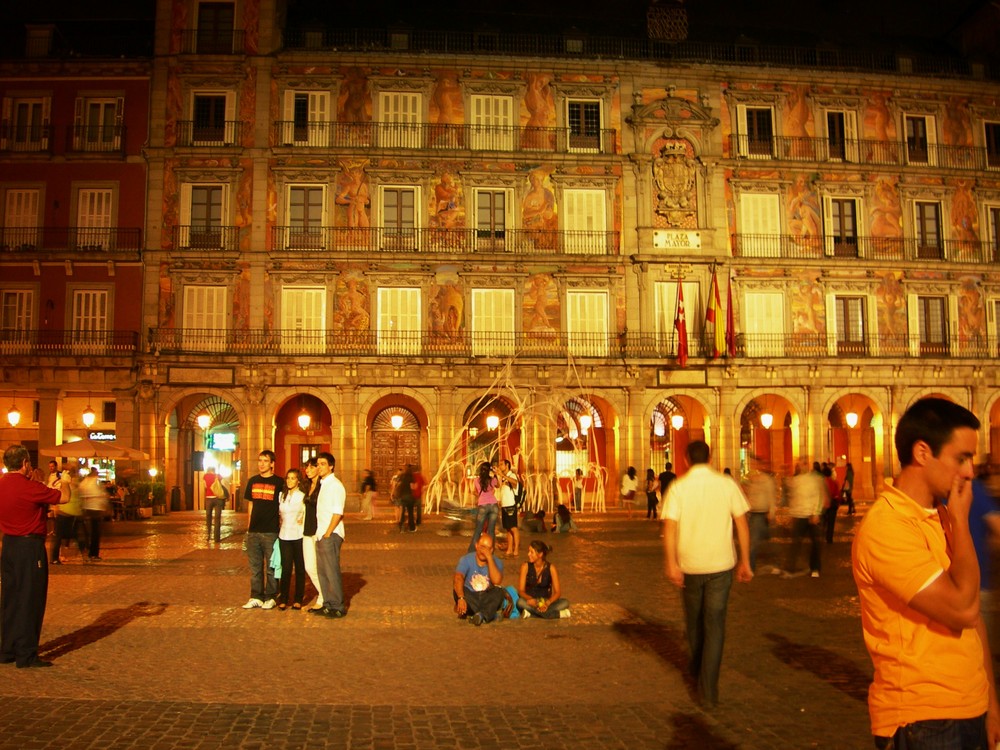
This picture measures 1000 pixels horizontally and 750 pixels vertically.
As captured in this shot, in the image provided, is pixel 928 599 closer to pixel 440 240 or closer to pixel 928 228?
pixel 440 240

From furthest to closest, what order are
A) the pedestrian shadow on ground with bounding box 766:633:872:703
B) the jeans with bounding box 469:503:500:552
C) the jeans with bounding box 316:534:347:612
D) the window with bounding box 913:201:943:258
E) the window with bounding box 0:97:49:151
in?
the window with bounding box 913:201:943:258
the window with bounding box 0:97:49:151
the jeans with bounding box 469:503:500:552
the jeans with bounding box 316:534:347:612
the pedestrian shadow on ground with bounding box 766:633:872:703

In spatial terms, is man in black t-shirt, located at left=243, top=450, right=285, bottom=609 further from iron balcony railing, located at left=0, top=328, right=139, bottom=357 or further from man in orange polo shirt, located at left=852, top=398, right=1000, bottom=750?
iron balcony railing, located at left=0, top=328, right=139, bottom=357

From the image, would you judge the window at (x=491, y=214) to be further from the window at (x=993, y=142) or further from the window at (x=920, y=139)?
the window at (x=993, y=142)

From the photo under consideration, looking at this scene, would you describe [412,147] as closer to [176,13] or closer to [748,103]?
[176,13]

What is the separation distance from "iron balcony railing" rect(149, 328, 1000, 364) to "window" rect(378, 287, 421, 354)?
4cm

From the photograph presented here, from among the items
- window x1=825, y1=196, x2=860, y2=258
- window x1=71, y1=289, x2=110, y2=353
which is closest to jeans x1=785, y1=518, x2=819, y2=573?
window x1=825, y1=196, x2=860, y2=258

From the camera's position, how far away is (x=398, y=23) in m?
35.6

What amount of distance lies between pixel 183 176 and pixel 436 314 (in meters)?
10.3

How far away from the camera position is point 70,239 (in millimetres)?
32312

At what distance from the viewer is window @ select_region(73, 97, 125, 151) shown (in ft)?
107

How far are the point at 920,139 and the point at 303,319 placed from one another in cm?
2497

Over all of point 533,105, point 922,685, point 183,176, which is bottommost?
point 922,685

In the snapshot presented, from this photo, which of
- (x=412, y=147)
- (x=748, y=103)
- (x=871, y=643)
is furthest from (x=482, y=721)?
(x=748, y=103)

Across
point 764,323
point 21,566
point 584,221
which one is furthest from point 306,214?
point 21,566
